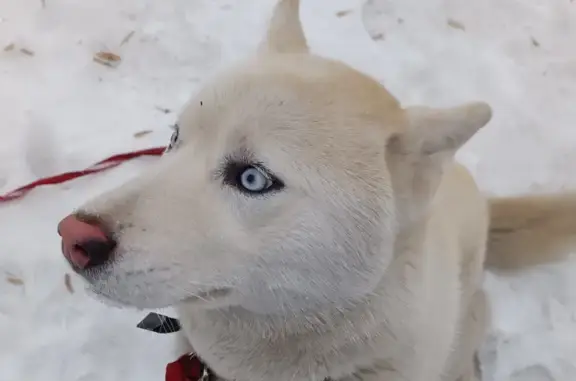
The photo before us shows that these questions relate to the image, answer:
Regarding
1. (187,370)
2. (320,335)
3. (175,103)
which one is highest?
(320,335)

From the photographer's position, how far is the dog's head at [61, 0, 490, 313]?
1.09 metres

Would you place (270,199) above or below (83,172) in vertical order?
above

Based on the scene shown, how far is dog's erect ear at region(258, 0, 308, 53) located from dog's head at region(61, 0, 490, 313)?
0.54 ft

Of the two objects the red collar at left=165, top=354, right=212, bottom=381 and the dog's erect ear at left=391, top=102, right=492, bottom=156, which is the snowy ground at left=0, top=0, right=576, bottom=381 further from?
the dog's erect ear at left=391, top=102, right=492, bottom=156

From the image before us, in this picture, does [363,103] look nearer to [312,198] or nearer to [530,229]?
[312,198]

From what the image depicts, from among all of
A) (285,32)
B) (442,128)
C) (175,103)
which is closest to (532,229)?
(442,128)

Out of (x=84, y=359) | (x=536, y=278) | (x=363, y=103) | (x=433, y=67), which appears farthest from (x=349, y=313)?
(x=433, y=67)

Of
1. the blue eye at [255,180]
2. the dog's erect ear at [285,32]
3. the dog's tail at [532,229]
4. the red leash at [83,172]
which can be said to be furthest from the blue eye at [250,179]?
the red leash at [83,172]

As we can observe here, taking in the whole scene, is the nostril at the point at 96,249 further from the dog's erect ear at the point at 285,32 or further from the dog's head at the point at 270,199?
the dog's erect ear at the point at 285,32

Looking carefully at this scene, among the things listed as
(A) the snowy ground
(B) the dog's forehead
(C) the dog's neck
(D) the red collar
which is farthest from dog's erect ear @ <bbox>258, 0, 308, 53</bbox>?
(A) the snowy ground

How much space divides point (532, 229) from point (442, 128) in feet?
2.24

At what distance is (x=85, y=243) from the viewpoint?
3.45 ft

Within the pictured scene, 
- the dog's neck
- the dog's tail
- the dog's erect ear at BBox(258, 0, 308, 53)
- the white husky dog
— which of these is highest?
the dog's erect ear at BBox(258, 0, 308, 53)

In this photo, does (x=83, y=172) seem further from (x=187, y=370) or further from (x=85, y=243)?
(x=85, y=243)
